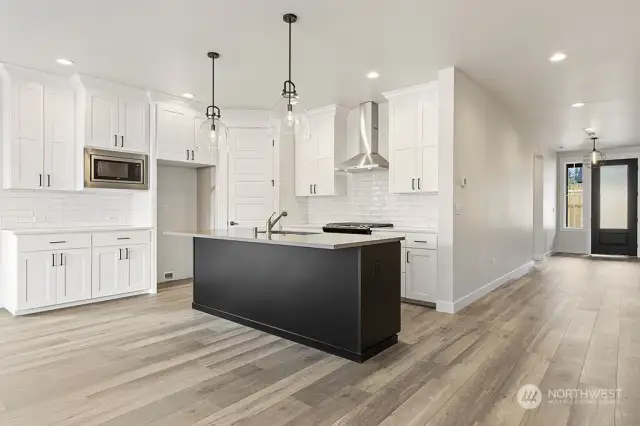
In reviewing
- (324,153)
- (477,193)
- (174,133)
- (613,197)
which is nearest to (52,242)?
(174,133)

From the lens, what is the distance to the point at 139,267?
5109mm

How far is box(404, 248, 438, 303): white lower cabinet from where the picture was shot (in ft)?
14.9

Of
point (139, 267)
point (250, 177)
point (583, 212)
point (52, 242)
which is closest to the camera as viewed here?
point (52, 242)

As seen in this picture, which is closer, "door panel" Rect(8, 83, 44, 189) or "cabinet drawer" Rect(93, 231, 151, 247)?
"door panel" Rect(8, 83, 44, 189)

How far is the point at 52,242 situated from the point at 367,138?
4.22m

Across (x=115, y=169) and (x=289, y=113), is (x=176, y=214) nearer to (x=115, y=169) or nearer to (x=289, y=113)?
(x=115, y=169)

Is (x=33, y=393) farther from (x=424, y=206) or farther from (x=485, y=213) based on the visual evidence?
(x=485, y=213)

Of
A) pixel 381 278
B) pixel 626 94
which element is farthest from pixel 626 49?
pixel 381 278

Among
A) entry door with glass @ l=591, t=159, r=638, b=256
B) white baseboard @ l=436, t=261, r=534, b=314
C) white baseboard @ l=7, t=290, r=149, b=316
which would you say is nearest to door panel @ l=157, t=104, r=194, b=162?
white baseboard @ l=7, t=290, r=149, b=316

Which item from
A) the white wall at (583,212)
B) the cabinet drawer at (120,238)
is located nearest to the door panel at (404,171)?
the cabinet drawer at (120,238)

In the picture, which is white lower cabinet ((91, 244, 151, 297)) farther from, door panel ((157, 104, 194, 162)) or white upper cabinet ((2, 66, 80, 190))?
door panel ((157, 104, 194, 162))

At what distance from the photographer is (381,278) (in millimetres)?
3145

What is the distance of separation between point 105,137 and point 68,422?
3.73 meters

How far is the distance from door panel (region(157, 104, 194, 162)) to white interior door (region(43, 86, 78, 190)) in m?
1.02
